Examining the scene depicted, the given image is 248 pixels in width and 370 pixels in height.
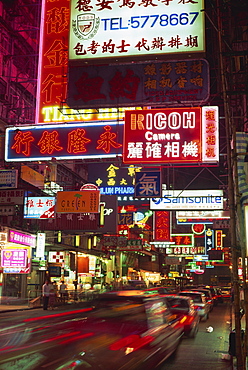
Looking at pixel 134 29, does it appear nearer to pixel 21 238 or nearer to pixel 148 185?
pixel 148 185

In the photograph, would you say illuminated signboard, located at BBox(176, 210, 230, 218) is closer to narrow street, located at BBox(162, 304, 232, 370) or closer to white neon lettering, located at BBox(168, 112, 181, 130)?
narrow street, located at BBox(162, 304, 232, 370)

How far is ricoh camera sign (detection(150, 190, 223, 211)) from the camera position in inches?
848

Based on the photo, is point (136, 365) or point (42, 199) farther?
point (42, 199)

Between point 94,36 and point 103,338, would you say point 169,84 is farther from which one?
point 103,338

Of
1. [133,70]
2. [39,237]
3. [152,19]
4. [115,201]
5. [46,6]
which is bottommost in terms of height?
[39,237]

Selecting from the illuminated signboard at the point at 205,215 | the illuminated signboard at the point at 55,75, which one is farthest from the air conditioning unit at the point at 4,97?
the illuminated signboard at the point at 205,215

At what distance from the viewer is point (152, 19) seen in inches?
555

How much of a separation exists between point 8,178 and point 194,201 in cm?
979

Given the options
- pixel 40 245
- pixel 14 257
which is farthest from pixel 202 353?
pixel 40 245

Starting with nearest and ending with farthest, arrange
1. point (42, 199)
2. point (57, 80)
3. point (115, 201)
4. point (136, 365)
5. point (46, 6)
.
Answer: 1. point (136, 365)
2. point (57, 80)
3. point (46, 6)
4. point (42, 199)
5. point (115, 201)

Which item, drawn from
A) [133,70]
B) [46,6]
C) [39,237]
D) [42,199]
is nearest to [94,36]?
[133,70]

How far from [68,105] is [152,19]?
12.8 ft

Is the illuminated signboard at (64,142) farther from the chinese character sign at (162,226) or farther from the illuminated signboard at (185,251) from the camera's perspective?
the illuminated signboard at (185,251)

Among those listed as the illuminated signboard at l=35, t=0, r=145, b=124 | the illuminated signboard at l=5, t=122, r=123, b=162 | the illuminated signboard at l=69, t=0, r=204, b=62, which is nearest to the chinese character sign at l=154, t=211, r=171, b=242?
the illuminated signboard at l=35, t=0, r=145, b=124
